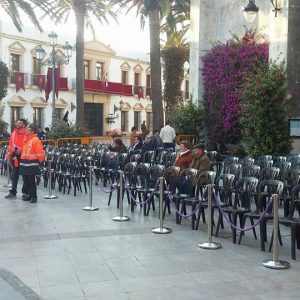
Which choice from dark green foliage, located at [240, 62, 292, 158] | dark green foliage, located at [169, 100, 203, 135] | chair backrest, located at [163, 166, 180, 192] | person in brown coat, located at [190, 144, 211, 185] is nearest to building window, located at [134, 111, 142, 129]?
dark green foliage, located at [169, 100, 203, 135]

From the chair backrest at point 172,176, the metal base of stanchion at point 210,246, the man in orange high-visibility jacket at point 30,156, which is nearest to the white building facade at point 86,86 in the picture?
the man in orange high-visibility jacket at point 30,156

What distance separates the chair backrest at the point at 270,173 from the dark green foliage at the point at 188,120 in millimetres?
12427

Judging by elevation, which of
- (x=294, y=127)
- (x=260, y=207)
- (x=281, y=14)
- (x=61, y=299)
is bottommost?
(x=61, y=299)

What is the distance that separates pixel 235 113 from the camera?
66.9 feet

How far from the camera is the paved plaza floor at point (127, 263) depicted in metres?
5.63

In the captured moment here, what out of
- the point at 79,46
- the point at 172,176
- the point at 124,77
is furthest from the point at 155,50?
the point at 124,77

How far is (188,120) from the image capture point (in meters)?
22.0

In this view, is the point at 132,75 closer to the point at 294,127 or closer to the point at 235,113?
the point at 235,113

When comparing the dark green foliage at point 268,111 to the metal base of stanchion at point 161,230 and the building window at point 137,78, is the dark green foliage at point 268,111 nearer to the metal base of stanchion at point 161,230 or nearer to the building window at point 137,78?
the metal base of stanchion at point 161,230

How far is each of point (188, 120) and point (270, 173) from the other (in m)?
12.6

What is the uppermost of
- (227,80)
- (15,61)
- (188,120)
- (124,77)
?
(15,61)

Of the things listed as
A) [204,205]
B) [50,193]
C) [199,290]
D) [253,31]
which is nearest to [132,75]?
[253,31]

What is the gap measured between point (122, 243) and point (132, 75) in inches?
1586

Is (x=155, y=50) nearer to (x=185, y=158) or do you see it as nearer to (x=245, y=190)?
(x=185, y=158)
